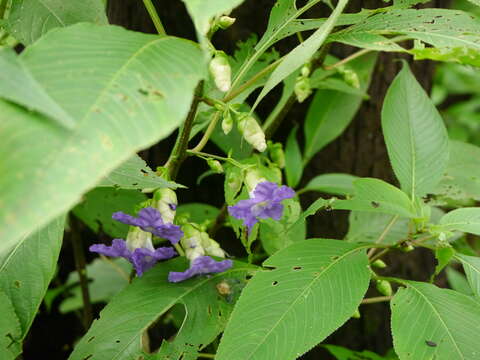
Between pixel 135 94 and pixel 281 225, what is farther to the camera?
pixel 281 225

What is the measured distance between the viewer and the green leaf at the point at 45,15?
100 cm

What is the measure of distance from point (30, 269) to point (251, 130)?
434 millimetres

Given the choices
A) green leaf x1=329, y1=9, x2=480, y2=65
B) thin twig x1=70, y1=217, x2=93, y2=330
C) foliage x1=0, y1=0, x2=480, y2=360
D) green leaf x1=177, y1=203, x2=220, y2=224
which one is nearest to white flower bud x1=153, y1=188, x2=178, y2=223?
foliage x1=0, y1=0, x2=480, y2=360

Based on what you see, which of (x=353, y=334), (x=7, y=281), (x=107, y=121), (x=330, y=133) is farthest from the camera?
(x=353, y=334)

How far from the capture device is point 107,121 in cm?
57

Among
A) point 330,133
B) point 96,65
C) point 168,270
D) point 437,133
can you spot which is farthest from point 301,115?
point 96,65

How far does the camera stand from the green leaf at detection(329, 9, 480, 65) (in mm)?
926

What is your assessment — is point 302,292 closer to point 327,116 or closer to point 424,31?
point 424,31

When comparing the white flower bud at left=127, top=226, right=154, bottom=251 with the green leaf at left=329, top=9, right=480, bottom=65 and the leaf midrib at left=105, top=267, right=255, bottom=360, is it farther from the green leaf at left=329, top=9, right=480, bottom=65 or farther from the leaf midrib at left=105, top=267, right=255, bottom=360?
the green leaf at left=329, top=9, right=480, bottom=65

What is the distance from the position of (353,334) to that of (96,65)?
139 centimetres

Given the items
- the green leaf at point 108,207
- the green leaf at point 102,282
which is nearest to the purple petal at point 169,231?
the green leaf at point 108,207

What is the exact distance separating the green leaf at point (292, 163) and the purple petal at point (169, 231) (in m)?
0.51

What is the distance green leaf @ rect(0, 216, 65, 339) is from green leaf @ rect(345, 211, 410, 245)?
2.55 ft

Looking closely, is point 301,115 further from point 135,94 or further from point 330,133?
point 135,94
